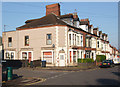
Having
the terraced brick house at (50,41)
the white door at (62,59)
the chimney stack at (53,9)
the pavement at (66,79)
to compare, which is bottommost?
the pavement at (66,79)

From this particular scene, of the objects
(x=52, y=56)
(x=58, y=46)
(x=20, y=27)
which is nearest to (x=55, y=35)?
(x=58, y=46)

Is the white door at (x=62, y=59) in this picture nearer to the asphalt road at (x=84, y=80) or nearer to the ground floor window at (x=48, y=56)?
the ground floor window at (x=48, y=56)

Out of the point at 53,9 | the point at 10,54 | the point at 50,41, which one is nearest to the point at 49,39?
the point at 50,41

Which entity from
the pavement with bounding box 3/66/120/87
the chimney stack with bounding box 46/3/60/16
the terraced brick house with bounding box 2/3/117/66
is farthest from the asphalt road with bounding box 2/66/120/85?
the chimney stack with bounding box 46/3/60/16

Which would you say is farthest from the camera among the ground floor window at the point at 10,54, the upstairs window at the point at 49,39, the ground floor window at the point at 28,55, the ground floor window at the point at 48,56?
the ground floor window at the point at 10,54

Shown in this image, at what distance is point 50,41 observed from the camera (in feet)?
95.5

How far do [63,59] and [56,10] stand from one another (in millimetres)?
12762

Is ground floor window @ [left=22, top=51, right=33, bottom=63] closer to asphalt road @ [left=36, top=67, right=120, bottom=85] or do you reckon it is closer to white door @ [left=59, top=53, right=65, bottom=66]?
white door @ [left=59, top=53, right=65, bottom=66]

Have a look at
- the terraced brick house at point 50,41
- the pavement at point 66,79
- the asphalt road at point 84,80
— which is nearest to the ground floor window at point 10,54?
the terraced brick house at point 50,41

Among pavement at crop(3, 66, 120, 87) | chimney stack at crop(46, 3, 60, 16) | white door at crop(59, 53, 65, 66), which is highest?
chimney stack at crop(46, 3, 60, 16)

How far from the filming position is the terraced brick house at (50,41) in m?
28.4

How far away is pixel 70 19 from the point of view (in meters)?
31.5

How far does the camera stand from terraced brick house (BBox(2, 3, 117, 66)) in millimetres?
28391

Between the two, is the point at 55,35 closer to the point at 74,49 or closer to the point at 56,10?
the point at 74,49
